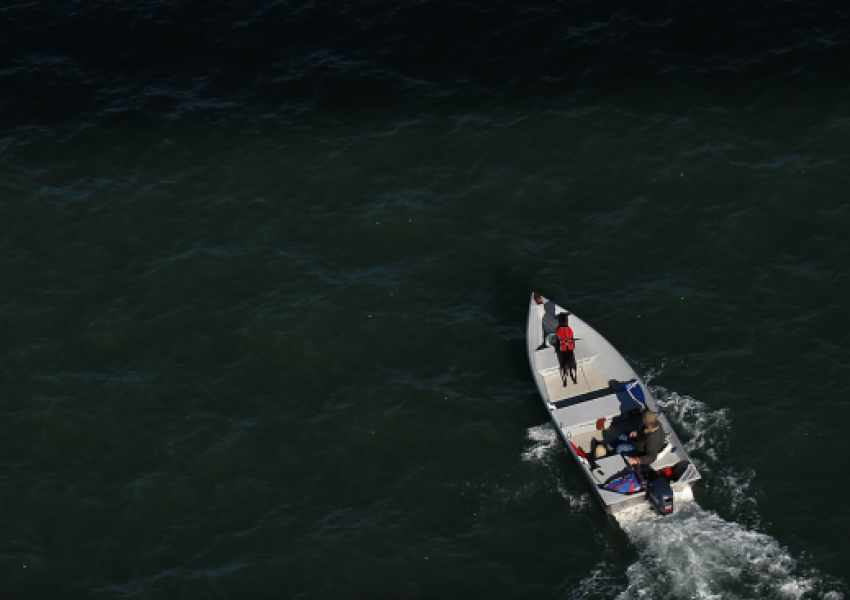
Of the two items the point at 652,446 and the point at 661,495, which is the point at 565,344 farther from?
the point at 661,495

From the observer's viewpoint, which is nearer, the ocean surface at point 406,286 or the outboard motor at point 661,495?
the outboard motor at point 661,495

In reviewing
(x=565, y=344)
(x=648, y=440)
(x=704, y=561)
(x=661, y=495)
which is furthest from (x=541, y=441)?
(x=704, y=561)

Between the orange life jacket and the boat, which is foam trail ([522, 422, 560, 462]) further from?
the orange life jacket

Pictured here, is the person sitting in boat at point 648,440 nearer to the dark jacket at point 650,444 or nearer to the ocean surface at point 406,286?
the dark jacket at point 650,444

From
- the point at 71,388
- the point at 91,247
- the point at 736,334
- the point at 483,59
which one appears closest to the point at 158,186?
the point at 91,247

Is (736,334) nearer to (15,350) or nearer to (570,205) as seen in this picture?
(570,205)

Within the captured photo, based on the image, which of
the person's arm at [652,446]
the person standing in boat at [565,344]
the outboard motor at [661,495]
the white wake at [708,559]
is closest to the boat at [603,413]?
the outboard motor at [661,495]

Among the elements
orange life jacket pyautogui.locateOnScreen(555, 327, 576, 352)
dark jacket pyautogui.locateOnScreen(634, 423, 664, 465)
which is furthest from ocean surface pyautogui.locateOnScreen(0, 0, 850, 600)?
orange life jacket pyautogui.locateOnScreen(555, 327, 576, 352)
